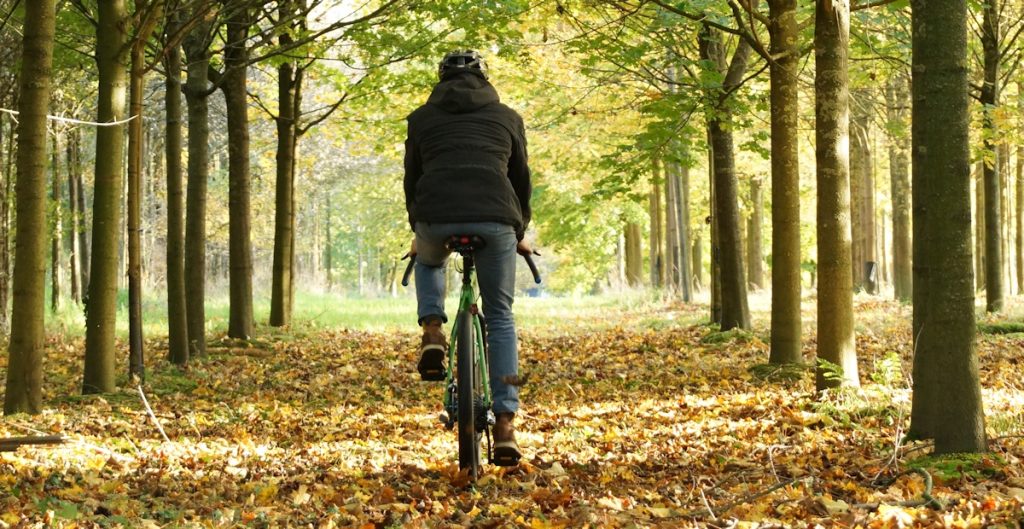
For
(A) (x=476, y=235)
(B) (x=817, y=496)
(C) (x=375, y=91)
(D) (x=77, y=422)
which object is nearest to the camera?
(B) (x=817, y=496)

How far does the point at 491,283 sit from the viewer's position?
17.9 ft

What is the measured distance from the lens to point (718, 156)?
44.5ft

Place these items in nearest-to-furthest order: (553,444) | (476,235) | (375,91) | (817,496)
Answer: (817,496)
(476,235)
(553,444)
(375,91)

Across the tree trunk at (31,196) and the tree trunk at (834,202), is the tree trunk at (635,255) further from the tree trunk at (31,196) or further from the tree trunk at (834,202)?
the tree trunk at (31,196)

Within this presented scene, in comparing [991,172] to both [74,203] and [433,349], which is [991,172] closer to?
[433,349]

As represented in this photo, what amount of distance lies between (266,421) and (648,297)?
17.4m

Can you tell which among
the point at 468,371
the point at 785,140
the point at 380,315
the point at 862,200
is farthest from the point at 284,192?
the point at 862,200

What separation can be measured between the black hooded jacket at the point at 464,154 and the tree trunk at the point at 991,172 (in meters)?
10.9

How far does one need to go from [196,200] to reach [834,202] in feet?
26.4

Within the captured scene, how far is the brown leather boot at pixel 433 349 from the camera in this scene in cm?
556

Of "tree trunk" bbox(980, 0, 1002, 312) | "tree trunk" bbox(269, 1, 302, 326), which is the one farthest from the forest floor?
"tree trunk" bbox(269, 1, 302, 326)

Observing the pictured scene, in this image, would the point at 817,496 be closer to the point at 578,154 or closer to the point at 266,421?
the point at 266,421

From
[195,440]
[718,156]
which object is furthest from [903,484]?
[718,156]

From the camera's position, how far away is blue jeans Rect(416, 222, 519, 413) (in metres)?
5.38
